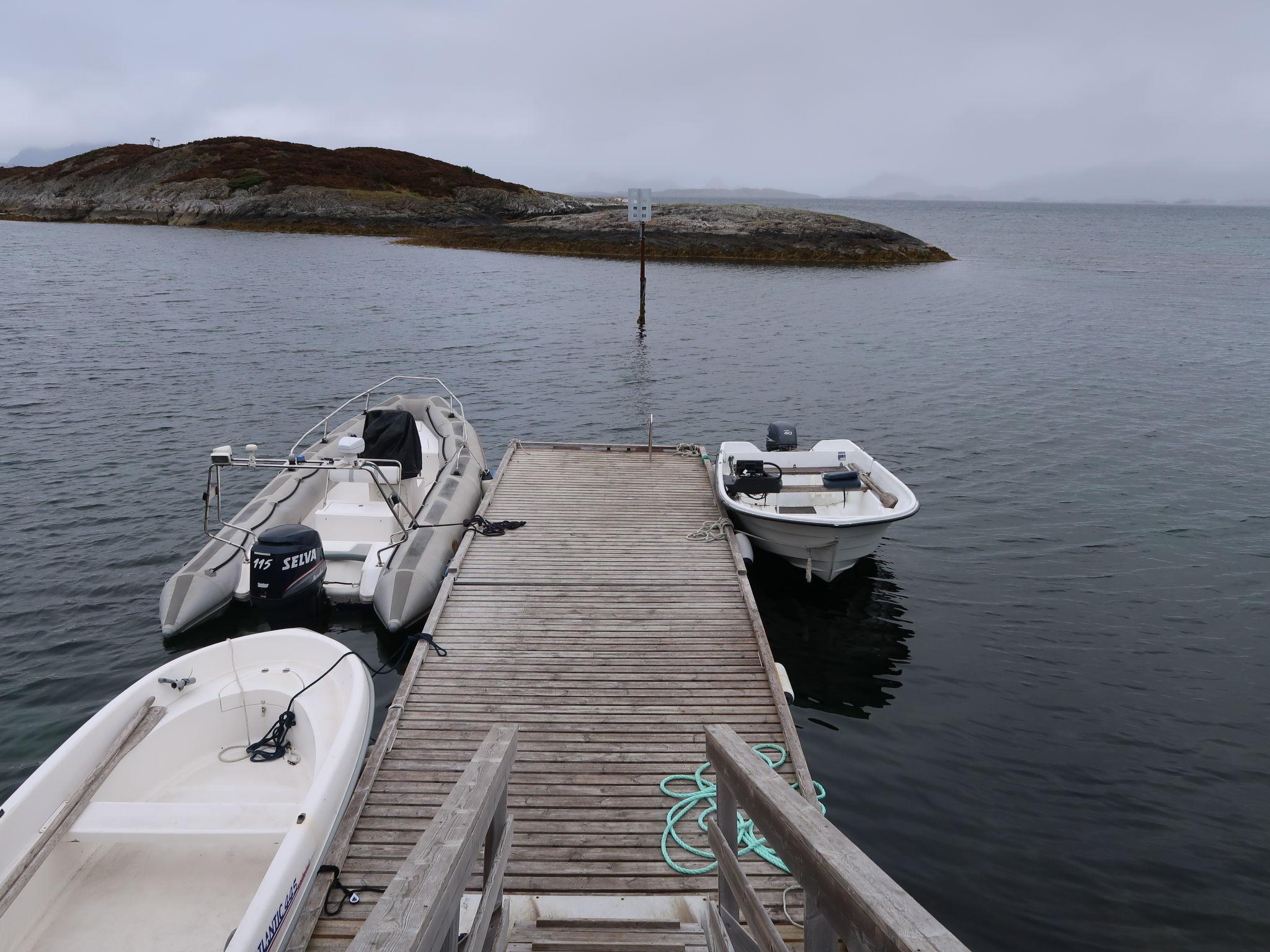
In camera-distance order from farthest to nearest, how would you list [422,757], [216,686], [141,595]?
[141,595] < [216,686] < [422,757]

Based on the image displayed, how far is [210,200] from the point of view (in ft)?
226

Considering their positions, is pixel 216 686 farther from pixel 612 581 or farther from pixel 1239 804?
pixel 1239 804

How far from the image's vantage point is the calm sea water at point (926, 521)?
6.92m

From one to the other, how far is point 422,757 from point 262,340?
78.5 feet

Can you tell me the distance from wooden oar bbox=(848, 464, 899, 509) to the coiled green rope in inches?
204

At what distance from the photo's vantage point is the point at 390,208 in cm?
6956

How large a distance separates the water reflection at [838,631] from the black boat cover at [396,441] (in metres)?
5.05

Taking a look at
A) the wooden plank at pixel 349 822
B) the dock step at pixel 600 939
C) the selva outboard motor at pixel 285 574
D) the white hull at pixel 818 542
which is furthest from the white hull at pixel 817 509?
the dock step at pixel 600 939

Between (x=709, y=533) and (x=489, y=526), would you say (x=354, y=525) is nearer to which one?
(x=489, y=526)

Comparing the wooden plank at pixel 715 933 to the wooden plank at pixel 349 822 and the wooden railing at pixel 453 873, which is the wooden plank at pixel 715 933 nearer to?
the wooden railing at pixel 453 873

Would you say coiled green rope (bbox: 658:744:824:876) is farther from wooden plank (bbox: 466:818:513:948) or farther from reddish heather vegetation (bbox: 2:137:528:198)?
reddish heather vegetation (bbox: 2:137:528:198)

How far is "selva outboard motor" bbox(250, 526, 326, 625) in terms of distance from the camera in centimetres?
823

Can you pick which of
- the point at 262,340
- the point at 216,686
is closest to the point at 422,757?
the point at 216,686

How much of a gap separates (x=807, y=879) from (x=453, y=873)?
37.3 inches
